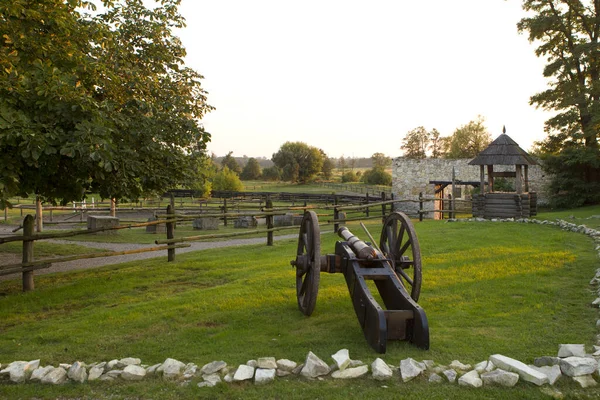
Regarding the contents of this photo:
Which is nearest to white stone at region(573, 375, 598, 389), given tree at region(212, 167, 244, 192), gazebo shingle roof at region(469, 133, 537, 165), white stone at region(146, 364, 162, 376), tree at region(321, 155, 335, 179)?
white stone at region(146, 364, 162, 376)

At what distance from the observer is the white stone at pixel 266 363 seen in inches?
159

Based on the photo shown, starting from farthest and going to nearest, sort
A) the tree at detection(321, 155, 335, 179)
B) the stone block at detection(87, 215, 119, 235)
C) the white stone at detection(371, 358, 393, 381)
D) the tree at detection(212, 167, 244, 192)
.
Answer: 1. the tree at detection(321, 155, 335, 179)
2. the tree at detection(212, 167, 244, 192)
3. the stone block at detection(87, 215, 119, 235)
4. the white stone at detection(371, 358, 393, 381)

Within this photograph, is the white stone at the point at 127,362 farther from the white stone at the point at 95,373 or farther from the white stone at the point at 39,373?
the white stone at the point at 39,373

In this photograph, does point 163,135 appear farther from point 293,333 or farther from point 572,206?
point 572,206

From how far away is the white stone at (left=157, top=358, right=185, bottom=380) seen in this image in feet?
13.2

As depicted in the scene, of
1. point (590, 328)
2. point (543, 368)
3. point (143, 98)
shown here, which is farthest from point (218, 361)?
point (143, 98)

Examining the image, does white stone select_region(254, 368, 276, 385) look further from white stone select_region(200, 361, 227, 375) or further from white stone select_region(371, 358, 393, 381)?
white stone select_region(371, 358, 393, 381)

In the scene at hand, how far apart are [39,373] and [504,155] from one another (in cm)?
1897

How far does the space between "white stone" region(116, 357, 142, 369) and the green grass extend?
195 millimetres

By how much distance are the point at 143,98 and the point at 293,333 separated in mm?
5232

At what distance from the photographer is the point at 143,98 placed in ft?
27.1

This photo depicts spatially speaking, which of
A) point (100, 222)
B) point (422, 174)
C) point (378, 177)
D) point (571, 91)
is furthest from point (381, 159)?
point (100, 222)

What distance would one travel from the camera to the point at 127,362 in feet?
14.1

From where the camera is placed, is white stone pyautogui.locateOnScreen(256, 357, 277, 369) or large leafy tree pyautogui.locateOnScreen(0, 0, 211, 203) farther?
large leafy tree pyautogui.locateOnScreen(0, 0, 211, 203)
